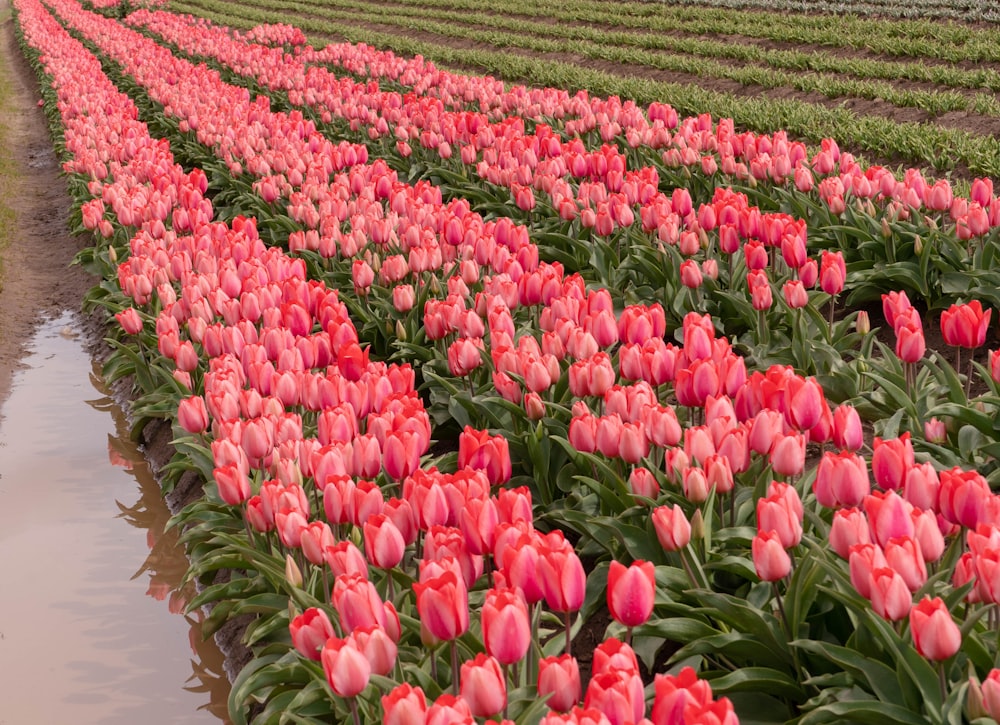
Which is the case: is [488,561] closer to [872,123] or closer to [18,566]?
[18,566]

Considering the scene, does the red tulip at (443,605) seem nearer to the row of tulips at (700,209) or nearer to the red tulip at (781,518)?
the red tulip at (781,518)

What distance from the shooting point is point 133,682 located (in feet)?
11.9

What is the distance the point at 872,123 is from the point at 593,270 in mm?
4926

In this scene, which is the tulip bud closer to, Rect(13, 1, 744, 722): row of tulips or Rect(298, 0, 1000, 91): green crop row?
Rect(13, 1, 744, 722): row of tulips

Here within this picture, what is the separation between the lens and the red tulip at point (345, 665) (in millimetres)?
2098

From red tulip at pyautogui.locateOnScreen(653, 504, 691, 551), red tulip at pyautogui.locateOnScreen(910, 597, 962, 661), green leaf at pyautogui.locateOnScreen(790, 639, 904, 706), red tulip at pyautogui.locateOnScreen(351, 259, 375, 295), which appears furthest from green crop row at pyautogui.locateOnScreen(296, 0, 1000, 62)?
red tulip at pyautogui.locateOnScreen(910, 597, 962, 661)

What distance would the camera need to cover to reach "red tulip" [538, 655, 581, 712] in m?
2.01

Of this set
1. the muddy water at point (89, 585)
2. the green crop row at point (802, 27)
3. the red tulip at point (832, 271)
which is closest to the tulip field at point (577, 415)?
the red tulip at point (832, 271)

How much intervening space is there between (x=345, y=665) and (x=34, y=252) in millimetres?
8435

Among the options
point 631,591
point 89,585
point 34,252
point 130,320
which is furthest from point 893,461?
point 34,252

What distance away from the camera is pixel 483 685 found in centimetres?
198

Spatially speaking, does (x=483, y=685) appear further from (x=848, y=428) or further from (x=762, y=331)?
(x=762, y=331)

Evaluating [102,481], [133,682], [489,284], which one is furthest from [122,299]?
[133,682]

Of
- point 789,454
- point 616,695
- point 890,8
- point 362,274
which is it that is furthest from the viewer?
point 890,8
